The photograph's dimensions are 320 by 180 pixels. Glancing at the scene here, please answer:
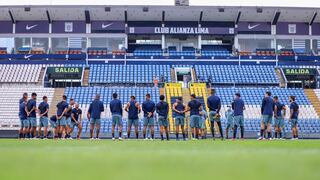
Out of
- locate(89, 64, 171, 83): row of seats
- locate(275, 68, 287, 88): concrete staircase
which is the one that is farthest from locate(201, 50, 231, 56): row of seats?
locate(275, 68, 287, 88): concrete staircase

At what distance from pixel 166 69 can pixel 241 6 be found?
27.6 feet

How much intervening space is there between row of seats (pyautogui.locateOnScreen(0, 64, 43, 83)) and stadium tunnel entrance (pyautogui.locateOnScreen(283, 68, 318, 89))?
64.5 ft

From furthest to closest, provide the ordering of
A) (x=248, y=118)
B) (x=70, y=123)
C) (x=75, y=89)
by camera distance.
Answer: (x=75, y=89)
(x=248, y=118)
(x=70, y=123)

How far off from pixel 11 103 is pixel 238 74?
1759 cm

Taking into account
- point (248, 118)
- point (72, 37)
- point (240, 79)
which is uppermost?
point (72, 37)

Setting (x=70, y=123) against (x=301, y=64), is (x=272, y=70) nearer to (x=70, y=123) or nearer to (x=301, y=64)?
(x=301, y=64)

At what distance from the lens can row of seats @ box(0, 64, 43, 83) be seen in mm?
40000

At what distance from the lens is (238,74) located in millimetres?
41781

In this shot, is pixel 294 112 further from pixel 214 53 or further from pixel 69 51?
pixel 69 51

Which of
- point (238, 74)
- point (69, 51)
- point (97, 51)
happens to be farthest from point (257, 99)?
point (69, 51)

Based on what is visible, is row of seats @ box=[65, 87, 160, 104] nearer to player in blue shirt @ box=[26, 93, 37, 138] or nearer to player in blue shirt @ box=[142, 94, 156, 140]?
player in blue shirt @ box=[26, 93, 37, 138]

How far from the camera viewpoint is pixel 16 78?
40406 millimetres

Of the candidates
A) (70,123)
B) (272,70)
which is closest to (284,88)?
(272,70)

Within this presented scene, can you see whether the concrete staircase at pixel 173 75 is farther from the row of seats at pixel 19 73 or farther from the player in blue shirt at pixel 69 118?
the player in blue shirt at pixel 69 118
